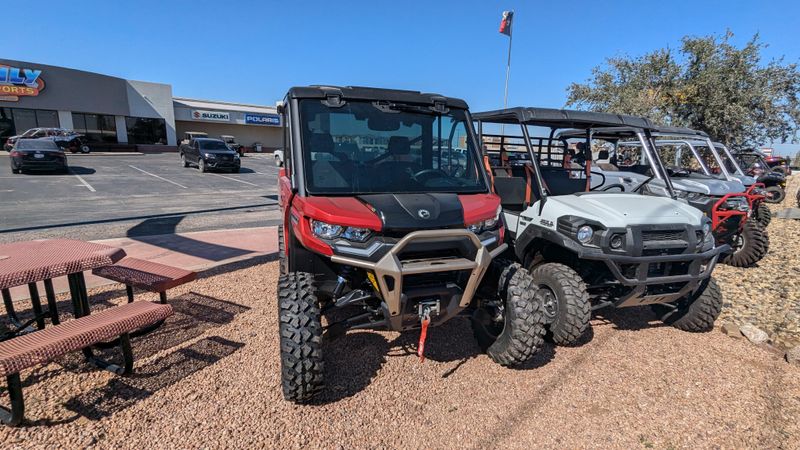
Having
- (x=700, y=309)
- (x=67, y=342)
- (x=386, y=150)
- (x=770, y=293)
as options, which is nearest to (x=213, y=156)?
(x=386, y=150)

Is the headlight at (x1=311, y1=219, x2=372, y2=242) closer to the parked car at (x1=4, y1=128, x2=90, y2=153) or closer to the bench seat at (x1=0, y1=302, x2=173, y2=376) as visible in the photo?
the bench seat at (x1=0, y1=302, x2=173, y2=376)

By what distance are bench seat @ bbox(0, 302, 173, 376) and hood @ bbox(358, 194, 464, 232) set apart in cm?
190

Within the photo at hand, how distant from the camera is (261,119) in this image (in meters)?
43.2

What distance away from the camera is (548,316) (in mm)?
3953

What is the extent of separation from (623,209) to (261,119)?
143 feet

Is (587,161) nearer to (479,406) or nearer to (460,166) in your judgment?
(460,166)

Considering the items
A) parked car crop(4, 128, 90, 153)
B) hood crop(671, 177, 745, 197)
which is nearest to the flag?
hood crop(671, 177, 745, 197)

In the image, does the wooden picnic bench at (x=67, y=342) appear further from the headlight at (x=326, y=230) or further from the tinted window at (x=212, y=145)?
the tinted window at (x=212, y=145)

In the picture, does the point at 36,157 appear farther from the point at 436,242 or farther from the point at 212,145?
the point at 436,242

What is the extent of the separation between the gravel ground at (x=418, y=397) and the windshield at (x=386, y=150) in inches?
62.0

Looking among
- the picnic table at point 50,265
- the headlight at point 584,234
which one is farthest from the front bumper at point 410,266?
the picnic table at point 50,265

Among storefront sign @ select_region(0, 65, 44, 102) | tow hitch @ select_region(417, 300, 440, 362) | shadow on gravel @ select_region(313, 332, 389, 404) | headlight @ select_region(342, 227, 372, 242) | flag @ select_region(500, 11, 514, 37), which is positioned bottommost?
shadow on gravel @ select_region(313, 332, 389, 404)

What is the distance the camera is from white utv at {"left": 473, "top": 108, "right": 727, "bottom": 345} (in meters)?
3.79

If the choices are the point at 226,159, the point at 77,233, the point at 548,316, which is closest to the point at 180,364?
the point at 548,316
